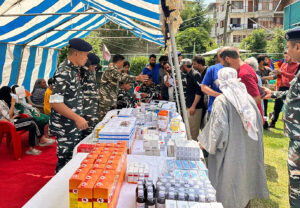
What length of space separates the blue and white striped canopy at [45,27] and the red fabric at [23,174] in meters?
2.99

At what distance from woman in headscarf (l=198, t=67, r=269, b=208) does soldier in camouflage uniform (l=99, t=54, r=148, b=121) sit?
1676mm

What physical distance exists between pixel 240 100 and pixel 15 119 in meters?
4.20

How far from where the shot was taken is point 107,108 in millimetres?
3926

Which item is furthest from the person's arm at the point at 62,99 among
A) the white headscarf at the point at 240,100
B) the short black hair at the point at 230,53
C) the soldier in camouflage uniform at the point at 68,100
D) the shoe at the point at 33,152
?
the shoe at the point at 33,152

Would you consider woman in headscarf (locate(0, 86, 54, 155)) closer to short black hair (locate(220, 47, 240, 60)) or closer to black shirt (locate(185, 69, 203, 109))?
black shirt (locate(185, 69, 203, 109))

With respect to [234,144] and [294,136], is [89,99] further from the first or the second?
[294,136]

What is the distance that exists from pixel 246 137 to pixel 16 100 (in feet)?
14.3

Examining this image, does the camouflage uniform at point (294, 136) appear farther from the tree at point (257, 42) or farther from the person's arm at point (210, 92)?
the tree at point (257, 42)

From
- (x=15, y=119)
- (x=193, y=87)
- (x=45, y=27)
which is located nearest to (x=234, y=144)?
(x=193, y=87)

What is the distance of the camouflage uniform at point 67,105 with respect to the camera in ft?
7.74

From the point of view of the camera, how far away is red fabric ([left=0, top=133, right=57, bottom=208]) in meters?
2.87

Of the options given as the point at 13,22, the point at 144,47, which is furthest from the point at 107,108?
the point at 144,47

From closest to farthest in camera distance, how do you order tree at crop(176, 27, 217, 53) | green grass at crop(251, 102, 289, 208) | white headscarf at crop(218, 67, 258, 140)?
white headscarf at crop(218, 67, 258, 140)
green grass at crop(251, 102, 289, 208)
tree at crop(176, 27, 217, 53)

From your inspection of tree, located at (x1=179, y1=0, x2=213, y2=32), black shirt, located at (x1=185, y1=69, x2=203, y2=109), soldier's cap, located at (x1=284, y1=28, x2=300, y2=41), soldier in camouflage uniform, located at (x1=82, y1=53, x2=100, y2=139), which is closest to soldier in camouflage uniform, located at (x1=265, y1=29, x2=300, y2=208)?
soldier's cap, located at (x1=284, y1=28, x2=300, y2=41)
